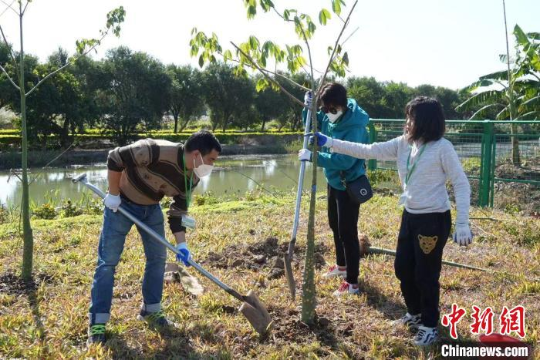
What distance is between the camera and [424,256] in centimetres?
274

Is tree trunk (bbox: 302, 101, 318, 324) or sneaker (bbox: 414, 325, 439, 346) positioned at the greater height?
tree trunk (bbox: 302, 101, 318, 324)

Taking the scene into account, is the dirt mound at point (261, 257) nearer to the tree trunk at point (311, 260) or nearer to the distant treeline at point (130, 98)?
the tree trunk at point (311, 260)

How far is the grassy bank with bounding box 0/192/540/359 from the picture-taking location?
283 cm

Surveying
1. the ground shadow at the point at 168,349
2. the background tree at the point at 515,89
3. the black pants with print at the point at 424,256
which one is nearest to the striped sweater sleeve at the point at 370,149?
the black pants with print at the point at 424,256

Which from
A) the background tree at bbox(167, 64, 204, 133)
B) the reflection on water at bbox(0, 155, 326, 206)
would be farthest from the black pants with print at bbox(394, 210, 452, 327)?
the background tree at bbox(167, 64, 204, 133)

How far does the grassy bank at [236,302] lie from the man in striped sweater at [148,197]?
206 mm

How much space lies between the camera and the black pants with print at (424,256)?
2.71 m

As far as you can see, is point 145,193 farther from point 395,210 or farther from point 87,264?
point 395,210

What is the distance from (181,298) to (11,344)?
113 centimetres

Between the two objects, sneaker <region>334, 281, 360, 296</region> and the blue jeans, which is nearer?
the blue jeans

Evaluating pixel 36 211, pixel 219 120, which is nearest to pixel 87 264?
pixel 36 211

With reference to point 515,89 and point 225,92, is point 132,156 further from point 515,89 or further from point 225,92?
point 225,92

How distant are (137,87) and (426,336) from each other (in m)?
29.9

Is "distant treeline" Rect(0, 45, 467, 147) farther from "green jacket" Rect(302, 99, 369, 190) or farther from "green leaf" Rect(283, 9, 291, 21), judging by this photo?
"green leaf" Rect(283, 9, 291, 21)
